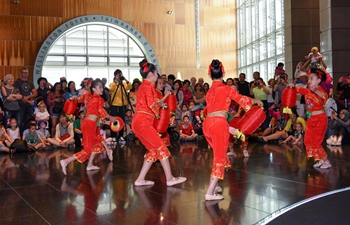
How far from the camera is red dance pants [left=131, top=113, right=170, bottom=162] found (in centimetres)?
491

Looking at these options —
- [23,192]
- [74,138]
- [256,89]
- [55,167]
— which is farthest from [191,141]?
[23,192]

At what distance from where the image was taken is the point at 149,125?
5.00 m

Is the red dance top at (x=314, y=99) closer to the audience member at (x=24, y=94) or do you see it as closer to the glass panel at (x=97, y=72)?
the audience member at (x=24, y=94)

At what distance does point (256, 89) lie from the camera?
36.5ft

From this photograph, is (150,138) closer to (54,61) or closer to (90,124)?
(90,124)

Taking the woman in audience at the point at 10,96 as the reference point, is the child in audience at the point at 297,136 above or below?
below

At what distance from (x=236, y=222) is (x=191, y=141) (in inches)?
299

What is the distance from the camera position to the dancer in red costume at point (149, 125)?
4930 millimetres

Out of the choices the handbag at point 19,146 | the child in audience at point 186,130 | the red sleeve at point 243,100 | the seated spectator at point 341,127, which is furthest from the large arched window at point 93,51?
the red sleeve at point 243,100

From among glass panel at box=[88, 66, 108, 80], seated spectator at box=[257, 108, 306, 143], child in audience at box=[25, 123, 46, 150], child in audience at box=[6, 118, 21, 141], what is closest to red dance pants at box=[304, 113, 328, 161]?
seated spectator at box=[257, 108, 306, 143]

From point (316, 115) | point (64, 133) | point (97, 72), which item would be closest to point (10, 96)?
point (64, 133)

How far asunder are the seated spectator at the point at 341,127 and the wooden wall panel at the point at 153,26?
28.5ft

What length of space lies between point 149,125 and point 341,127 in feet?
19.8

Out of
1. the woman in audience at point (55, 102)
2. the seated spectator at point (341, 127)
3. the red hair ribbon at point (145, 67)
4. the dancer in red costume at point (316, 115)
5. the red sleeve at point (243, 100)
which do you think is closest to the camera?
the red sleeve at point (243, 100)
